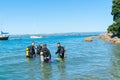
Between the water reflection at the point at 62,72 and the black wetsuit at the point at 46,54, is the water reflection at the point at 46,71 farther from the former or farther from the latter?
the water reflection at the point at 62,72

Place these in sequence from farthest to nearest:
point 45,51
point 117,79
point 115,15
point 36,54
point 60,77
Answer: point 115,15 → point 36,54 → point 45,51 → point 60,77 → point 117,79

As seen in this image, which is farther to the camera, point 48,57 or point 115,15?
point 115,15

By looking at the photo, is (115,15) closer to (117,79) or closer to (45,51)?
(45,51)

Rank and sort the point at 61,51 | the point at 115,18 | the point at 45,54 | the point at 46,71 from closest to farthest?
1. the point at 46,71
2. the point at 45,54
3. the point at 61,51
4. the point at 115,18

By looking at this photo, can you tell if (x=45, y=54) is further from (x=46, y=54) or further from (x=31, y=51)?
Result: (x=31, y=51)

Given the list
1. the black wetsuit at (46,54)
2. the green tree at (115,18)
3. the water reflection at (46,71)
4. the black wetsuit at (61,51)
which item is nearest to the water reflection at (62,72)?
the water reflection at (46,71)

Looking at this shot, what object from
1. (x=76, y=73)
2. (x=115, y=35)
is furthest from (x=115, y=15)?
(x=76, y=73)

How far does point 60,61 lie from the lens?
29734 millimetres

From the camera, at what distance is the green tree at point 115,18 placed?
70000mm

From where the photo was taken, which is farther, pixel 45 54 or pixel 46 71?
pixel 45 54

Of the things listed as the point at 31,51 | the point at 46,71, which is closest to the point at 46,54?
the point at 46,71

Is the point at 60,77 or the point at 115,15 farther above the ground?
the point at 115,15

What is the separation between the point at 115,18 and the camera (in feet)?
242

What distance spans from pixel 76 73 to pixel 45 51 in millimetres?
5536
